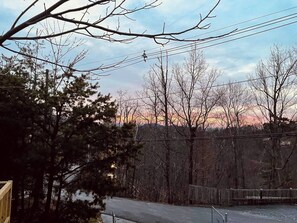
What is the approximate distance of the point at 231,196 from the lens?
2486cm

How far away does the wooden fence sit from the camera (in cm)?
2488

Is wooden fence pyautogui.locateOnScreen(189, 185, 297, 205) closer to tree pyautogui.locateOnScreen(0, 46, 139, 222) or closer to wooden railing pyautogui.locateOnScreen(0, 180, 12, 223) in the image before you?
tree pyautogui.locateOnScreen(0, 46, 139, 222)

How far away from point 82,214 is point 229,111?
2902 centimetres

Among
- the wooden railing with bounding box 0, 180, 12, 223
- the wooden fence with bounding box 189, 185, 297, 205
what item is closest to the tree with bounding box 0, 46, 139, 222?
the wooden railing with bounding box 0, 180, 12, 223

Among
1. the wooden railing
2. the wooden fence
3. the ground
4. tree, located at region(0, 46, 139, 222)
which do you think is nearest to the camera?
the wooden railing

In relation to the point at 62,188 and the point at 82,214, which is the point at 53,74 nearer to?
the point at 62,188

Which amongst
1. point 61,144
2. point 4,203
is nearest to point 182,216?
point 61,144

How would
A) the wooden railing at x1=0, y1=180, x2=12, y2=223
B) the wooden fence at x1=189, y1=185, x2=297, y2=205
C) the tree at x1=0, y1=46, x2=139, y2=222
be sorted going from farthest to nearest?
the wooden fence at x1=189, y1=185, x2=297, y2=205 < the tree at x1=0, y1=46, x2=139, y2=222 < the wooden railing at x1=0, y1=180, x2=12, y2=223

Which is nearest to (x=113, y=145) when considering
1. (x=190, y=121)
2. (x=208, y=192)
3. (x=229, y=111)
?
(x=208, y=192)

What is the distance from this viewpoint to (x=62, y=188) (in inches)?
500

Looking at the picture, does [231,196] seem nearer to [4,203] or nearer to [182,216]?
[182,216]

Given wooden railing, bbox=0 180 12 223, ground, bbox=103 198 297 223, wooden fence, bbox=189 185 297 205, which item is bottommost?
ground, bbox=103 198 297 223

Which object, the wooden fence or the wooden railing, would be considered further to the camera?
the wooden fence

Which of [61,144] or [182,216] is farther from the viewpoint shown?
[182,216]
